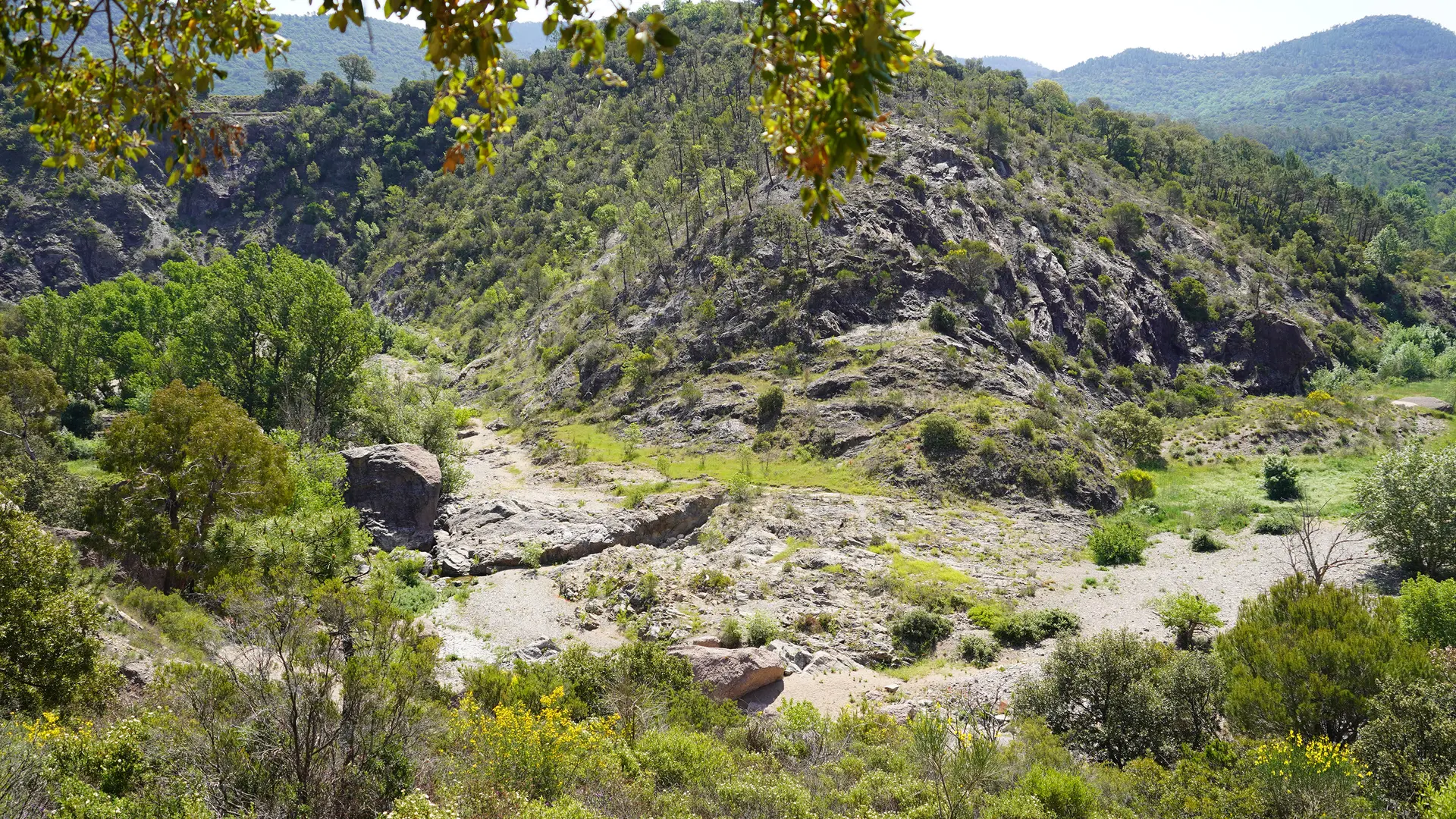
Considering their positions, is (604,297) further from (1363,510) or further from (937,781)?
(937,781)

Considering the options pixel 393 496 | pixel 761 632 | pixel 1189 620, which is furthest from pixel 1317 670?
pixel 393 496

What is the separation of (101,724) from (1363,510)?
91.9 feet

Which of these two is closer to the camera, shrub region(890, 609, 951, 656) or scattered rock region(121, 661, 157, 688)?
scattered rock region(121, 661, 157, 688)

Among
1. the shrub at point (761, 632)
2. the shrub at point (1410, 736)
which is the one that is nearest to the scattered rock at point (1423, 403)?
the shrub at point (1410, 736)

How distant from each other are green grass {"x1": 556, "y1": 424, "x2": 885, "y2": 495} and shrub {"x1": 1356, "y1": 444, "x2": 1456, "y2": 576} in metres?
14.6

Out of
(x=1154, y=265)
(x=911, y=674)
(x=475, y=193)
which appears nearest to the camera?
(x=911, y=674)

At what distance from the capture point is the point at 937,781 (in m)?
9.15

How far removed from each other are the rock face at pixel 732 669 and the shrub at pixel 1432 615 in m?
11.7

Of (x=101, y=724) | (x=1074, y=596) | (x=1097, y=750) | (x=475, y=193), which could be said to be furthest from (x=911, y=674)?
(x=475, y=193)

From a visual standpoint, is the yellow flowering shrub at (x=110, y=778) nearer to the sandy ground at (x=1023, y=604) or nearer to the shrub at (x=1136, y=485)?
the sandy ground at (x=1023, y=604)

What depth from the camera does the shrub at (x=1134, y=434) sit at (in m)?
36.2

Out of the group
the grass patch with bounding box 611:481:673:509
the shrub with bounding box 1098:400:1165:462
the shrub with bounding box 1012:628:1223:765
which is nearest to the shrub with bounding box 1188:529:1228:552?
the shrub with bounding box 1098:400:1165:462

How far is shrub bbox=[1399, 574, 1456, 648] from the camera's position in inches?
537

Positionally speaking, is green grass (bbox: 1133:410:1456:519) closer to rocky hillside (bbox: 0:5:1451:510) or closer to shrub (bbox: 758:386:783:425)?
rocky hillside (bbox: 0:5:1451:510)
